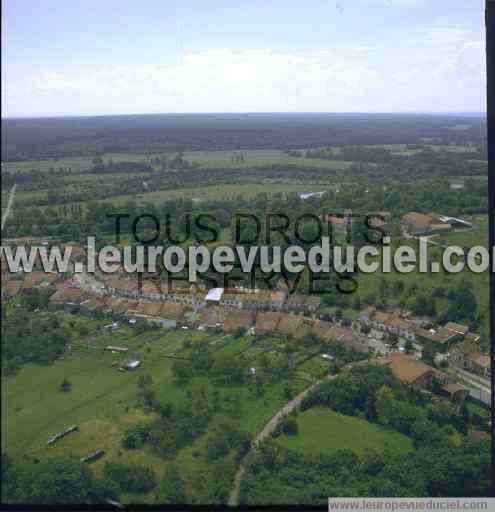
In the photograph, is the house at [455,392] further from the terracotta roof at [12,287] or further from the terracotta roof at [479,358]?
the terracotta roof at [12,287]

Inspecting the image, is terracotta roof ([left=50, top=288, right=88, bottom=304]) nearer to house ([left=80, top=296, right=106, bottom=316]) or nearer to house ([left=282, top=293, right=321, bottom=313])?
house ([left=80, top=296, right=106, bottom=316])

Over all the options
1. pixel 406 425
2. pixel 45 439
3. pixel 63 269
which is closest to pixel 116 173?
pixel 63 269

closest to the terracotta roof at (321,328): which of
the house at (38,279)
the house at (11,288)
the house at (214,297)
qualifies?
the house at (214,297)

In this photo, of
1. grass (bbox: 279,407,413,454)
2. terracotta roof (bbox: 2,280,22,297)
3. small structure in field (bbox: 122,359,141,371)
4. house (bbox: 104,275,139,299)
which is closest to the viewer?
grass (bbox: 279,407,413,454)

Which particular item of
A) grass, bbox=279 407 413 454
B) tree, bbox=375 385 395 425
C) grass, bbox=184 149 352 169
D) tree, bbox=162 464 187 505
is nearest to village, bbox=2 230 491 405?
tree, bbox=375 385 395 425

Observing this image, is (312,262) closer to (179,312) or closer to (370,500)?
(179,312)

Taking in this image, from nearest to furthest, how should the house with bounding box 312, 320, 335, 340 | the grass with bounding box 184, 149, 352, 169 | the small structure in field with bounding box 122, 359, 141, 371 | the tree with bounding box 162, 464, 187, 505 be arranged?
1. the tree with bounding box 162, 464, 187, 505
2. the small structure in field with bounding box 122, 359, 141, 371
3. the house with bounding box 312, 320, 335, 340
4. the grass with bounding box 184, 149, 352, 169

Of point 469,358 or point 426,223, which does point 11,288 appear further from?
point 426,223
